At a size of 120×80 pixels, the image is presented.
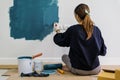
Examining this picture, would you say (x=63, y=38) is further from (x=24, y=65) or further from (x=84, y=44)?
(x=24, y=65)

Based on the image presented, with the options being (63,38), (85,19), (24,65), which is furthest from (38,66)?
(85,19)

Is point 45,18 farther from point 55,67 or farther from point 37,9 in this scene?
point 55,67

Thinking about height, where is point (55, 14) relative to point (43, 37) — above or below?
above

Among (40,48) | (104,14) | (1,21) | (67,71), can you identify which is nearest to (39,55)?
(40,48)

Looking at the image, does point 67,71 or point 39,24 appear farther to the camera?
point 39,24

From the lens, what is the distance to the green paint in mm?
2584

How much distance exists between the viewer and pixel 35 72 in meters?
2.32

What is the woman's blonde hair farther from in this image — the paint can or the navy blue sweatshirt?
the paint can

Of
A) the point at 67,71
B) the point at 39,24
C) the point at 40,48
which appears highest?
the point at 39,24

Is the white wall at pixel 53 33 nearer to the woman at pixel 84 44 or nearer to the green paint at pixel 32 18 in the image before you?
the green paint at pixel 32 18

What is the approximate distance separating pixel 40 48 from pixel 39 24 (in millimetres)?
235

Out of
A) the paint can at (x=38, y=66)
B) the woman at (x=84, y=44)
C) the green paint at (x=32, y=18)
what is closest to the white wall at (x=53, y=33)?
the green paint at (x=32, y=18)

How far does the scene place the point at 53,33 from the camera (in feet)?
8.54

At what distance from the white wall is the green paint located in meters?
0.05
